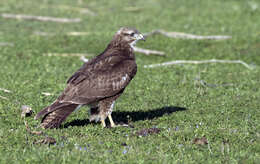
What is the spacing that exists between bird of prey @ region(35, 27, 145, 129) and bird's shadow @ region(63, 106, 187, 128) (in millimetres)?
574

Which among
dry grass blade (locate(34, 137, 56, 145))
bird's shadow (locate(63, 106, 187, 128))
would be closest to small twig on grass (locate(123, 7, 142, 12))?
bird's shadow (locate(63, 106, 187, 128))

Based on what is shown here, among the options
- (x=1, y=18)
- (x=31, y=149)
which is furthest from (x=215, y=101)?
(x=1, y=18)

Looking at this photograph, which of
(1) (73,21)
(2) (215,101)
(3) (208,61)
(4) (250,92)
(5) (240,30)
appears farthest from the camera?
(1) (73,21)

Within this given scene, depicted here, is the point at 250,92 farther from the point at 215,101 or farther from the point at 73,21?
the point at 73,21

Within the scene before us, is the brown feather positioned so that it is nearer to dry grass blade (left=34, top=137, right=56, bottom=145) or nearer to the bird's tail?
the bird's tail

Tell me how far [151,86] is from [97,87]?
5.73 metres

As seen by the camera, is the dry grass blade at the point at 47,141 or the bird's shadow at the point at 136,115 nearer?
the dry grass blade at the point at 47,141

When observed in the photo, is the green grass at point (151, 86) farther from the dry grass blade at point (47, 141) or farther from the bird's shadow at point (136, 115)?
the dry grass blade at point (47, 141)

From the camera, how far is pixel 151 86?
17.7 m

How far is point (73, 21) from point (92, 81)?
60.0 ft

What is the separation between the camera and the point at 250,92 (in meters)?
17.0

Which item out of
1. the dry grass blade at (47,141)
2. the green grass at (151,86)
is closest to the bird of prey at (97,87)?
the green grass at (151,86)

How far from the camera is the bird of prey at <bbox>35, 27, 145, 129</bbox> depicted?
11.6m

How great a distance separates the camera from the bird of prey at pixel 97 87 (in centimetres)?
1159
